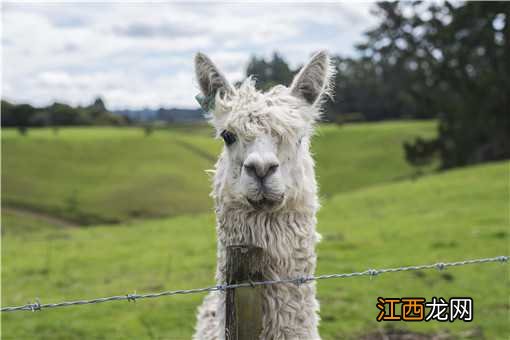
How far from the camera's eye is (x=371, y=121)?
71312 millimetres

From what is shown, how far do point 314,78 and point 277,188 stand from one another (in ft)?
3.08

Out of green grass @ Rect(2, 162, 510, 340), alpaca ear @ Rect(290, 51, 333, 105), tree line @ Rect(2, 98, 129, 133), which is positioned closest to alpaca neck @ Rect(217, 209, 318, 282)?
alpaca ear @ Rect(290, 51, 333, 105)

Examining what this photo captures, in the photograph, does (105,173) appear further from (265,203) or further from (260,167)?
(260,167)

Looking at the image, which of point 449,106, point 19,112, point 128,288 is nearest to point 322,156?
point 449,106

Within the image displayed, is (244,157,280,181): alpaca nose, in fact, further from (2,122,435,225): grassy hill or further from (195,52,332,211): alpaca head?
(2,122,435,225): grassy hill

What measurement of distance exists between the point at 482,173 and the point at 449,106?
11.4 m

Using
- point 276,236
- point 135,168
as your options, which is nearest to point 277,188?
point 276,236

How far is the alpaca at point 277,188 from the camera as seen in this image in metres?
3.42

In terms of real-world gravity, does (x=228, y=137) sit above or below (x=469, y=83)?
below

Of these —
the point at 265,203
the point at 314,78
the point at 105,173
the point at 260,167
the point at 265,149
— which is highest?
the point at 105,173

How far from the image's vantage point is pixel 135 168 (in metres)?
46.7

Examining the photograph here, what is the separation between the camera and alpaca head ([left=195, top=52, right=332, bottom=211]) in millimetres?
3238

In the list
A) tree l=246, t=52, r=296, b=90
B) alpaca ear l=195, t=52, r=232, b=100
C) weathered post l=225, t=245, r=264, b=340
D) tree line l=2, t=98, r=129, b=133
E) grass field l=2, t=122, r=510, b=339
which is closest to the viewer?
weathered post l=225, t=245, r=264, b=340

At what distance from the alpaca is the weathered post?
36cm
